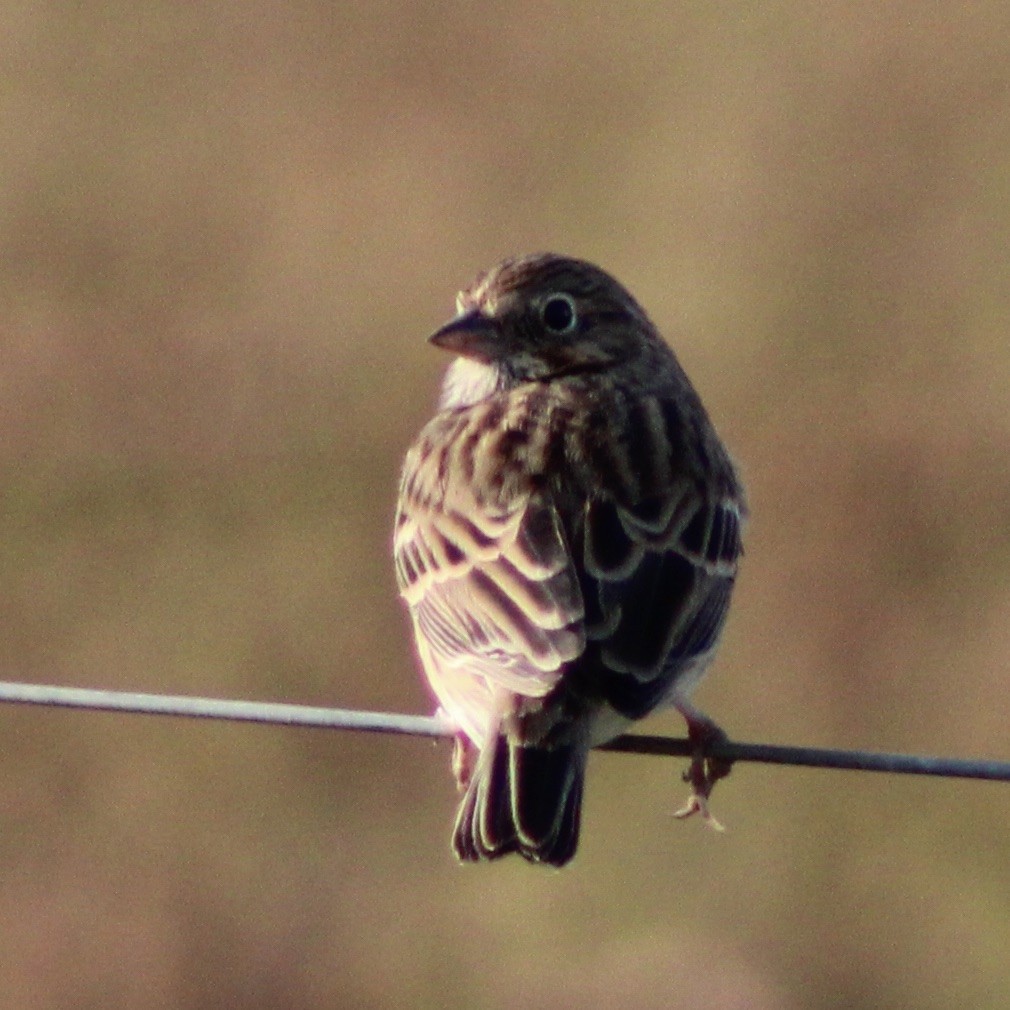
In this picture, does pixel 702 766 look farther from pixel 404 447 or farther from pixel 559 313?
pixel 404 447

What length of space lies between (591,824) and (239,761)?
5.65 feet

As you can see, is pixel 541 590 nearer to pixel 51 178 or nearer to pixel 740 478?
pixel 740 478

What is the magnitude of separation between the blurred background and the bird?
3.35m

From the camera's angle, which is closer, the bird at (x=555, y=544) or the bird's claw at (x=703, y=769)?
the bird at (x=555, y=544)

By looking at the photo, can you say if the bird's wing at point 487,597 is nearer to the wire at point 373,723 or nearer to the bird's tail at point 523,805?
the bird's tail at point 523,805

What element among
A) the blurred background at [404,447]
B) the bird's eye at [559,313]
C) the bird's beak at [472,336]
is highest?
the bird's eye at [559,313]

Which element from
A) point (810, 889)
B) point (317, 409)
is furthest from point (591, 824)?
point (317, 409)

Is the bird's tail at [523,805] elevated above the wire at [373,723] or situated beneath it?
situated beneath

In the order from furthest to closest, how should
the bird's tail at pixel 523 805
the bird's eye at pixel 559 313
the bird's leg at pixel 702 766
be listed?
1. the bird's eye at pixel 559 313
2. the bird's leg at pixel 702 766
3. the bird's tail at pixel 523 805

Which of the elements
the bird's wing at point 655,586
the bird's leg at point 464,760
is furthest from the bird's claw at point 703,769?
the bird's leg at point 464,760

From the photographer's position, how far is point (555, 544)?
7.06 metres

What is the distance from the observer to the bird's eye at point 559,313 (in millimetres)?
8344

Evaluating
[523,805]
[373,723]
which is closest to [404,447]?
[523,805]

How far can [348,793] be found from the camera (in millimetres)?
13078
